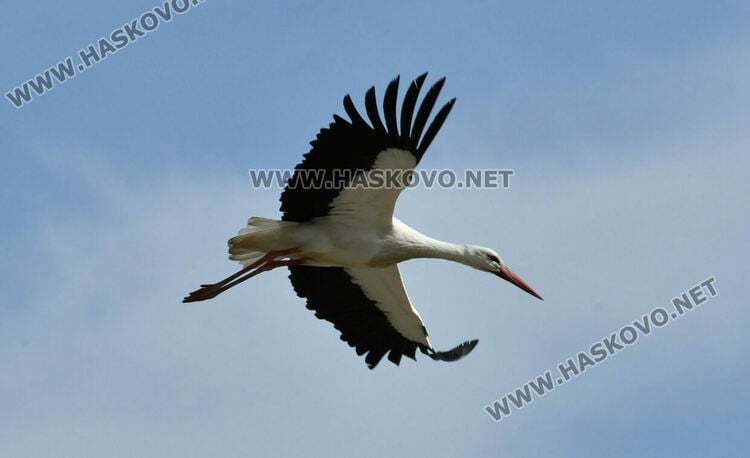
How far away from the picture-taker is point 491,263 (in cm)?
1277

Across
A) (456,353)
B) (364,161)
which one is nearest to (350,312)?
(456,353)

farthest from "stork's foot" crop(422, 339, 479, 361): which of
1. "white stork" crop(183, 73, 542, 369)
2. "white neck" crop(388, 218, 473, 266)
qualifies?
"white neck" crop(388, 218, 473, 266)

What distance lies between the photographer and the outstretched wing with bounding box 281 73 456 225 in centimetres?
1102

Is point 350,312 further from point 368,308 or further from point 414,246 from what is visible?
point 414,246

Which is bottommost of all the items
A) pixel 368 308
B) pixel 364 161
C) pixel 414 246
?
pixel 368 308

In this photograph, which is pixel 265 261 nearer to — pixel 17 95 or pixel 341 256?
pixel 341 256

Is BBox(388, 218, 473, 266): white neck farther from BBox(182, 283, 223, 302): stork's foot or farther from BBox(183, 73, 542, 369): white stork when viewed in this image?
BBox(182, 283, 223, 302): stork's foot

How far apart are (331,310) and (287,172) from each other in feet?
Result: 6.21

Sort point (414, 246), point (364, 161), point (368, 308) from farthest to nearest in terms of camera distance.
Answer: point (368, 308), point (414, 246), point (364, 161)

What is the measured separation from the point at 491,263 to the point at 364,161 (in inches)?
80.3

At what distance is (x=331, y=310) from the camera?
13.0 m

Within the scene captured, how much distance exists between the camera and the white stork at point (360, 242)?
36.6 ft

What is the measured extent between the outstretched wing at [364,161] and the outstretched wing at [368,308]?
927 mm

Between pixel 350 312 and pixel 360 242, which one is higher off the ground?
pixel 360 242
